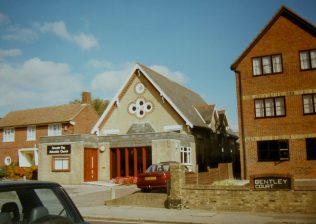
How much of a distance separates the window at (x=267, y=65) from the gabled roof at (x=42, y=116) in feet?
71.1

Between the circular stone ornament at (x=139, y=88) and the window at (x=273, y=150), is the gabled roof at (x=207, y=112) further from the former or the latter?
the window at (x=273, y=150)

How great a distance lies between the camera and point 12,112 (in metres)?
48.3

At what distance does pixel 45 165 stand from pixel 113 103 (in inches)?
332

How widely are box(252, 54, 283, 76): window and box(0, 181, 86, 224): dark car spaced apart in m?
24.6

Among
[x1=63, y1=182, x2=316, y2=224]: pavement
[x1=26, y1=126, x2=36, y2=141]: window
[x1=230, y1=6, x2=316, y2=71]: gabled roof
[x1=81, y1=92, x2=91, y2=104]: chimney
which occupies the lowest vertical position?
[x1=63, y1=182, x2=316, y2=224]: pavement

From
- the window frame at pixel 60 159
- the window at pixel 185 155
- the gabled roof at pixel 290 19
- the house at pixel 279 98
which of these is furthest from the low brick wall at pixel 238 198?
the window frame at pixel 60 159

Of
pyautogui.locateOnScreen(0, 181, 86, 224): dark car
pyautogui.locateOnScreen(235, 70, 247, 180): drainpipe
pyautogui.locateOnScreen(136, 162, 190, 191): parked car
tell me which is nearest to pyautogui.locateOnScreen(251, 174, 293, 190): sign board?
pyautogui.locateOnScreen(136, 162, 190, 191): parked car

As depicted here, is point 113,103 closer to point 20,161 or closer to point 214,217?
point 20,161

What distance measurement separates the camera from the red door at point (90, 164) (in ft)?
102

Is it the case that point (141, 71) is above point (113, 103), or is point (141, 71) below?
above

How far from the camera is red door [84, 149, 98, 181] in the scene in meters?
31.1

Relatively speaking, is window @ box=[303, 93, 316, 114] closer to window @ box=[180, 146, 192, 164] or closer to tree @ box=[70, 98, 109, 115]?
window @ box=[180, 146, 192, 164]

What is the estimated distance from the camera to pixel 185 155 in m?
31.8

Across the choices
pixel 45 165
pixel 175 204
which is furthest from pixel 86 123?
pixel 175 204
